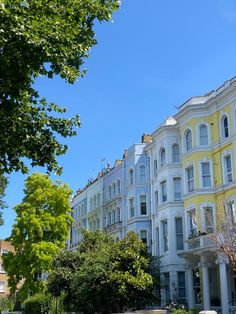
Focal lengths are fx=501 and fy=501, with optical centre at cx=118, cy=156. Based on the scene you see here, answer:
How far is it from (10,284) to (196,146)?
18022 mm

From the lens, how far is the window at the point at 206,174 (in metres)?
32.2

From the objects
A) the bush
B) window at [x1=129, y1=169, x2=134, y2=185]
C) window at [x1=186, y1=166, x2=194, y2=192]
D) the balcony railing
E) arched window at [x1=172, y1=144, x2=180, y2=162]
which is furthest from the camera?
window at [x1=129, y1=169, x2=134, y2=185]

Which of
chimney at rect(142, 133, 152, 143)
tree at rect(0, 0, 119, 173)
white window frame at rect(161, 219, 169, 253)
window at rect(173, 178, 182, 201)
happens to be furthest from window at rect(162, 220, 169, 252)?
tree at rect(0, 0, 119, 173)

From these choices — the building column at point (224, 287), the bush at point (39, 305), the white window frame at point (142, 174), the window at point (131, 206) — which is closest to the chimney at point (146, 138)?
the white window frame at point (142, 174)

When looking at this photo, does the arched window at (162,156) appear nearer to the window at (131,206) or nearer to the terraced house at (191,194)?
the terraced house at (191,194)

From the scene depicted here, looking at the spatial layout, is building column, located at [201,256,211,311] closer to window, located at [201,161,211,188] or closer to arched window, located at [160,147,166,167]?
window, located at [201,161,211,188]

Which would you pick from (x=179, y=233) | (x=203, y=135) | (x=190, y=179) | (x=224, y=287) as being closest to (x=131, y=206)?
(x=179, y=233)

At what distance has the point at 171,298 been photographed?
1331 inches

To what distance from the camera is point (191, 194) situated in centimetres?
3262

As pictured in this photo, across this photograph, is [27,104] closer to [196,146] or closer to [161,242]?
[196,146]

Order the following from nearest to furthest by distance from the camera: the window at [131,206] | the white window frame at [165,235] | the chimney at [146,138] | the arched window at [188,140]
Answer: the arched window at [188,140]
the white window frame at [165,235]
the window at [131,206]
the chimney at [146,138]

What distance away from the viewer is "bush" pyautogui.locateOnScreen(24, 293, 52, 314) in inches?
1270

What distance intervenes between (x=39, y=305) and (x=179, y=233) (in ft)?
34.8

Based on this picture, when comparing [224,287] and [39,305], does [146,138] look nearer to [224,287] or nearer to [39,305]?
[39,305]
